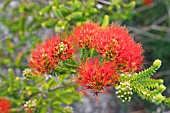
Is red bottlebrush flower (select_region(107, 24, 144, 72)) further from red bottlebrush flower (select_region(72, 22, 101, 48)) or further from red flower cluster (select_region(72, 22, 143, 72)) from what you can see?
red bottlebrush flower (select_region(72, 22, 101, 48))

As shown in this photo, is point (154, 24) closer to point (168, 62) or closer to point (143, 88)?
point (168, 62)

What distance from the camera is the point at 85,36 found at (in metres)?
2.59

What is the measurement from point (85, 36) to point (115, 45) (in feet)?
0.86

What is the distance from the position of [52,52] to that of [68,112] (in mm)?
1523

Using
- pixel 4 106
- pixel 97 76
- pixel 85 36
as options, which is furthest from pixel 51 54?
pixel 4 106

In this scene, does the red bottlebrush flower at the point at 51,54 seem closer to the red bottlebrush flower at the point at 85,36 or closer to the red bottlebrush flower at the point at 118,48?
the red bottlebrush flower at the point at 85,36

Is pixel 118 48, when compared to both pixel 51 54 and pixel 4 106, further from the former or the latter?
pixel 4 106

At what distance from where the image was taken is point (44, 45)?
8.68ft

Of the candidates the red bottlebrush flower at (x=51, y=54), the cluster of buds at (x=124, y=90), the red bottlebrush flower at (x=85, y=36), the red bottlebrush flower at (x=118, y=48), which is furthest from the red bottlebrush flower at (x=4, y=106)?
the cluster of buds at (x=124, y=90)

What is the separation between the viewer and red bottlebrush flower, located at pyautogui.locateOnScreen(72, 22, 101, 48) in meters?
2.58

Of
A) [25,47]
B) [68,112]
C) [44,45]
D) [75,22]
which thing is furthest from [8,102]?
[25,47]


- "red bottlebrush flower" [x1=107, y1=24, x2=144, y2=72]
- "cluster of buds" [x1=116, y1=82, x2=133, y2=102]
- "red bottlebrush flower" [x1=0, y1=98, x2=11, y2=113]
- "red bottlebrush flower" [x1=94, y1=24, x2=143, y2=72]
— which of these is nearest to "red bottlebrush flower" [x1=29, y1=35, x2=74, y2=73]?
"red bottlebrush flower" [x1=94, y1=24, x2=143, y2=72]

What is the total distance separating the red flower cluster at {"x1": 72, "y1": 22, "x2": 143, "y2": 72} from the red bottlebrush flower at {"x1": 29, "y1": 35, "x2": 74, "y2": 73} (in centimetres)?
12

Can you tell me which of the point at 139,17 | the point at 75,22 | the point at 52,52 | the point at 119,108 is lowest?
the point at 119,108
